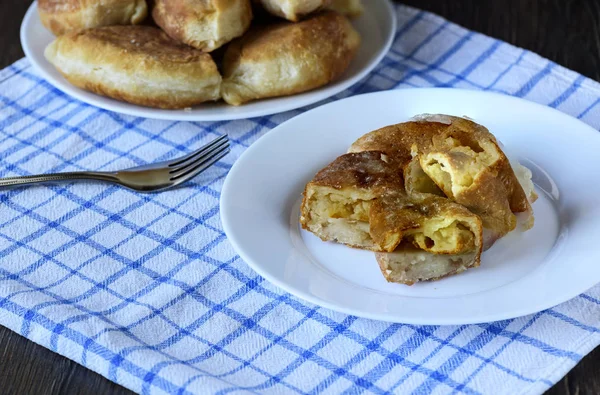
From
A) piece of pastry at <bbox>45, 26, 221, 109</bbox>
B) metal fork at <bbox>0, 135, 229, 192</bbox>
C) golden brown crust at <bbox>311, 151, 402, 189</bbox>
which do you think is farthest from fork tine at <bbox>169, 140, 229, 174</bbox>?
golden brown crust at <bbox>311, 151, 402, 189</bbox>

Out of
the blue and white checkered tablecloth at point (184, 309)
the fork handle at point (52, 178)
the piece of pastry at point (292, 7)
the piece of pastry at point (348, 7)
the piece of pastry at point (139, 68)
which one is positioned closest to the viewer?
the blue and white checkered tablecloth at point (184, 309)

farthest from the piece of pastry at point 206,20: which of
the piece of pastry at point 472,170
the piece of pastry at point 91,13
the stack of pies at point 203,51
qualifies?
the piece of pastry at point 472,170

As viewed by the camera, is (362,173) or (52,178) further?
(52,178)

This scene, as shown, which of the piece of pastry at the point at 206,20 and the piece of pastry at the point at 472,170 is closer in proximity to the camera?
the piece of pastry at the point at 472,170

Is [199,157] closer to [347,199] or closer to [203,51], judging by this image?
[203,51]

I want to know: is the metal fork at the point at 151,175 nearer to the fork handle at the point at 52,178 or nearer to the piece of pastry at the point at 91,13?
the fork handle at the point at 52,178

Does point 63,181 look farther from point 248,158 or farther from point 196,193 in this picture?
point 248,158

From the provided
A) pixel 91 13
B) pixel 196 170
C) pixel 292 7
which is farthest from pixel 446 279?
pixel 91 13
